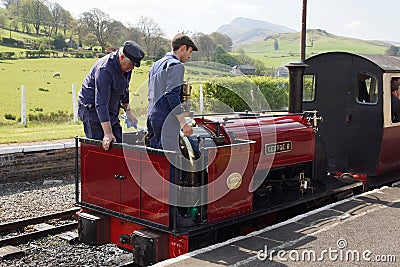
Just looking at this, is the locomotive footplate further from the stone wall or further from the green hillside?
the green hillside

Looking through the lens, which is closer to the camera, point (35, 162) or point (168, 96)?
point (168, 96)

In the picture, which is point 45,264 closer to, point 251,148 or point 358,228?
point 251,148

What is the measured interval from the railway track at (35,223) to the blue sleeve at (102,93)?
2.34 metres

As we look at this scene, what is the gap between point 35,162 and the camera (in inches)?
397

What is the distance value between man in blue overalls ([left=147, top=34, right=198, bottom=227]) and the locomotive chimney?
6.66ft

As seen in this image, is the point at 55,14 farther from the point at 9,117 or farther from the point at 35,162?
the point at 35,162

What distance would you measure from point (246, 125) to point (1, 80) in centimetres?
2792

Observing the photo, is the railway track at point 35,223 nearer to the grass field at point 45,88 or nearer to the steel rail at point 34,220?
the steel rail at point 34,220

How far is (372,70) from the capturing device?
8172 mm

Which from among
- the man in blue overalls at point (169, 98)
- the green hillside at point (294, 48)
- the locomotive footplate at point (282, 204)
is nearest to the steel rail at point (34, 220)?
the locomotive footplate at point (282, 204)

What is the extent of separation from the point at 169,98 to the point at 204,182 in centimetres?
95

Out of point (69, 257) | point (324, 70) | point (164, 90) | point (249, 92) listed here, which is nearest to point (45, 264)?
point (69, 257)

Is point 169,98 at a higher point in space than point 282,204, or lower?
higher

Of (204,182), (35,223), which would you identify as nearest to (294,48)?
(35,223)
